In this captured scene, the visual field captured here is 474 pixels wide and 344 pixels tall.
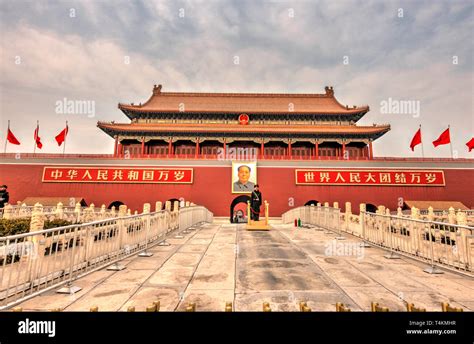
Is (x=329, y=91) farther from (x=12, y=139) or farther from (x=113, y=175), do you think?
(x=12, y=139)

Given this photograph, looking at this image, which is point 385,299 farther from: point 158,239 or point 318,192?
point 318,192

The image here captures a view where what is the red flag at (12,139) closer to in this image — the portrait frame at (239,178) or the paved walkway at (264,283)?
the portrait frame at (239,178)

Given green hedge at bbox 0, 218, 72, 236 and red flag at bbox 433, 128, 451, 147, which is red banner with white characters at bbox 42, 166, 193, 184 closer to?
green hedge at bbox 0, 218, 72, 236

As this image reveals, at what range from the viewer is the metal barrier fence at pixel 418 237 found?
16.6 ft

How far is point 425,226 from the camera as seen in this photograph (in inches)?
231

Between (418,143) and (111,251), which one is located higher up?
(418,143)

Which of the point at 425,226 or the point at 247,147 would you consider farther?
the point at 247,147

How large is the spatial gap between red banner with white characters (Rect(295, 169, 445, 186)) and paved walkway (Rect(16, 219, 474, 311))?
46.4ft

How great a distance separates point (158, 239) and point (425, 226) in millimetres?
7844

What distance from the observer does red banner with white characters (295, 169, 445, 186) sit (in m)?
20.1

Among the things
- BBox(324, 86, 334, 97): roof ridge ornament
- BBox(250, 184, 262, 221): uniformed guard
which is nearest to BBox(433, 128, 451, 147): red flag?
BBox(324, 86, 334, 97): roof ridge ornament

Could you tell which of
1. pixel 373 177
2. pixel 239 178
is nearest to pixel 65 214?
pixel 239 178

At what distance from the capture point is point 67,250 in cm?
436
